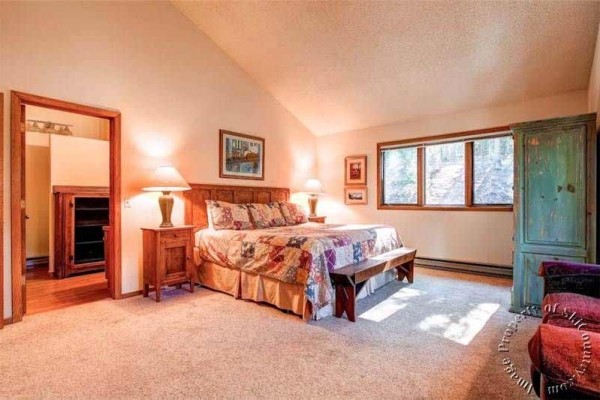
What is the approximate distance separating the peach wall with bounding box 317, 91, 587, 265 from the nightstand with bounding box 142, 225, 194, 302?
3283 millimetres

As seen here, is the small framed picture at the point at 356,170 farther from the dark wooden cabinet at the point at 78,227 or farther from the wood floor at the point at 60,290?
the wood floor at the point at 60,290

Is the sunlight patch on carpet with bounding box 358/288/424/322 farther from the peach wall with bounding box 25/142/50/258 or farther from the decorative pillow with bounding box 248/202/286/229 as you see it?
the peach wall with bounding box 25/142/50/258

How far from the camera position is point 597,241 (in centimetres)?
275

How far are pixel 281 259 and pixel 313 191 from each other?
2.96m

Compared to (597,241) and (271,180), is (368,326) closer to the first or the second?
(597,241)

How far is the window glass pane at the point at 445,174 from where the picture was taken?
4.97 m

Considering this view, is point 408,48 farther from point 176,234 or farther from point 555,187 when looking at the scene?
point 176,234

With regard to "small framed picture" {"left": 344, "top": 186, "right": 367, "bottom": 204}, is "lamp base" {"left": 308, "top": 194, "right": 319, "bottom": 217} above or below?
below

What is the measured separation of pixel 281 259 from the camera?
3166 mm

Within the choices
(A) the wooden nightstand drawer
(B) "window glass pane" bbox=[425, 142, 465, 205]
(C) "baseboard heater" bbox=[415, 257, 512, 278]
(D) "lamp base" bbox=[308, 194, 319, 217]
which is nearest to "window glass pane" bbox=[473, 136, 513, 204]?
(B) "window glass pane" bbox=[425, 142, 465, 205]

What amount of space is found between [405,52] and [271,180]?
286cm

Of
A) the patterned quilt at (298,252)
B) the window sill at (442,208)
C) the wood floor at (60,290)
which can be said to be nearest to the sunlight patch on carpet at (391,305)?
the patterned quilt at (298,252)

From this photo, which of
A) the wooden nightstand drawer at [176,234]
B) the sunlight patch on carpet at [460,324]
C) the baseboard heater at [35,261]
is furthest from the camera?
the baseboard heater at [35,261]

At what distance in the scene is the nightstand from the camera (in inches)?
140
